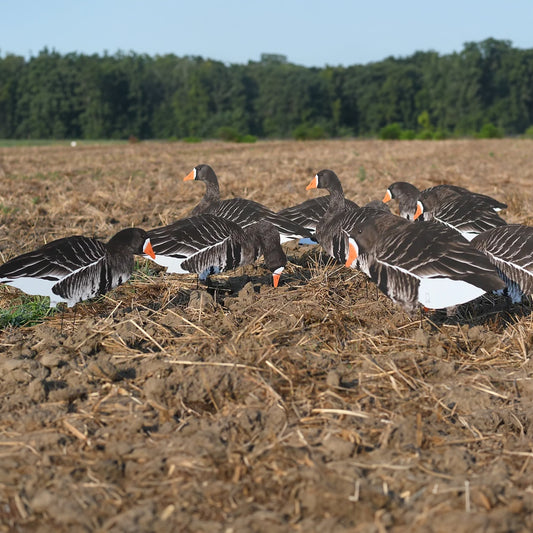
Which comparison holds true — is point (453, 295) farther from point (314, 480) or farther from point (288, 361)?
point (314, 480)

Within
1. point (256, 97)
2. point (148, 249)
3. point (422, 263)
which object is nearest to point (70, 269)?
point (148, 249)

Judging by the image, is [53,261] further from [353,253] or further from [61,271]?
[353,253]

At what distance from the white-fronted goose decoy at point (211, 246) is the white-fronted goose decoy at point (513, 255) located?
2176 millimetres

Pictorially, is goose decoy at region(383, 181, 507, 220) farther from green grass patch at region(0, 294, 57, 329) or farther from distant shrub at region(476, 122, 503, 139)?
distant shrub at region(476, 122, 503, 139)

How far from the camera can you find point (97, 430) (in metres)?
4.33

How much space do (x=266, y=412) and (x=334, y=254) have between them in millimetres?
3213

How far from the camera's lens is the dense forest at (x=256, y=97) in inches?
3971

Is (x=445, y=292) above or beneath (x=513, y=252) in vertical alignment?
beneath

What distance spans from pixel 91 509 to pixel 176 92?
358ft

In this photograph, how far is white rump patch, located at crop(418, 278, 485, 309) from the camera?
17.6 feet

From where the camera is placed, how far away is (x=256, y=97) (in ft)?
→ 372

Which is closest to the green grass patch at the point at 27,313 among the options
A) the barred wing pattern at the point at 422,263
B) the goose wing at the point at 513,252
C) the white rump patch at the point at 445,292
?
the barred wing pattern at the point at 422,263

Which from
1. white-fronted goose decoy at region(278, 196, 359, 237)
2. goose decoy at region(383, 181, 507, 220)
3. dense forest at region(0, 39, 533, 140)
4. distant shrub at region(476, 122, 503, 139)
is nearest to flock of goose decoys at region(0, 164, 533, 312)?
white-fronted goose decoy at region(278, 196, 359, 237)

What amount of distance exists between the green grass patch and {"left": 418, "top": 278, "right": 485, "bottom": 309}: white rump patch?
142 inches
